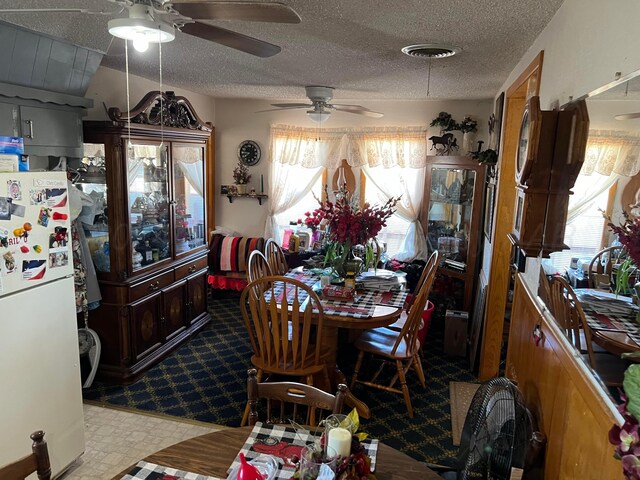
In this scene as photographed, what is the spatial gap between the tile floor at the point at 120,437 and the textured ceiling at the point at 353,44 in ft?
7.37

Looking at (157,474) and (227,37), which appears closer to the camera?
(157,474)

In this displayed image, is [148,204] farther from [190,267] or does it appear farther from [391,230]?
[391,230]

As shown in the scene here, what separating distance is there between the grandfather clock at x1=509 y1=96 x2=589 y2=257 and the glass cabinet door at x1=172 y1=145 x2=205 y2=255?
113 inches

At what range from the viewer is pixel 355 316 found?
2.76 metres

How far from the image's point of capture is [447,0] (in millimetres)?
1795

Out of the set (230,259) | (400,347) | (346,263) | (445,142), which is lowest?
(400,347)

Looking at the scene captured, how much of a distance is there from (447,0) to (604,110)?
0.82 metres

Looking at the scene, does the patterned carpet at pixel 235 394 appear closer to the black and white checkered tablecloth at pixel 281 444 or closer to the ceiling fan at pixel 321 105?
the black and white checkered tablecloth at pixel 281 444

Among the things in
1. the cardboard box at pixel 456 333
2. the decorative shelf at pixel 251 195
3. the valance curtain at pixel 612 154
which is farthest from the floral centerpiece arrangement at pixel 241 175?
the valance curtain at pixel 612 154

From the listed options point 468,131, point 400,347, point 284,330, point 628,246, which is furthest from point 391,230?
point 628,246

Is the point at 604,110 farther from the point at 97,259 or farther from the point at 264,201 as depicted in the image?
the point at 264,201

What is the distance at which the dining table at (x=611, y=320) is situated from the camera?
3.29ft

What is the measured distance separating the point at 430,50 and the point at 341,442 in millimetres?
2101

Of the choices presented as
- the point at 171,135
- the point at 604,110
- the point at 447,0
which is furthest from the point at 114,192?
the point at 604,110
